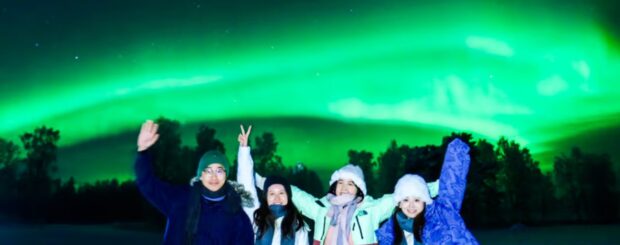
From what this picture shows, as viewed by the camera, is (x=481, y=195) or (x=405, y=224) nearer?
(x=405, y=224)

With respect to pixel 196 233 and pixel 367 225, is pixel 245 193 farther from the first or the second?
pixel 367 225

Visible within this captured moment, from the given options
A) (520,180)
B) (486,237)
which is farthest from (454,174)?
(520,180)

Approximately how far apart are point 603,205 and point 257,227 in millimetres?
84280

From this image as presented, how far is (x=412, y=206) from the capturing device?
18.0ft

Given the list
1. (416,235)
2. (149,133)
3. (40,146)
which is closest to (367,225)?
(416,235)

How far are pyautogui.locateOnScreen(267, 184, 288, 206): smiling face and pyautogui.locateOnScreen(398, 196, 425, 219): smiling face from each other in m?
1.35

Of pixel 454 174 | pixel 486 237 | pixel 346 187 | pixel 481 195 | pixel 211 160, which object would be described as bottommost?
pixel 486 237

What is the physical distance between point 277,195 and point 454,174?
6.49ft

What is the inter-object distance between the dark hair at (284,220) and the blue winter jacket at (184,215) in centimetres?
104

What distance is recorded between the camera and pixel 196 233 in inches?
182

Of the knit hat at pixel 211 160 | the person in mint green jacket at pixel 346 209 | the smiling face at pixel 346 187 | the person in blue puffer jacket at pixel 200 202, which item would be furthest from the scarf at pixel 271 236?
the knit hat at pixel 211 160

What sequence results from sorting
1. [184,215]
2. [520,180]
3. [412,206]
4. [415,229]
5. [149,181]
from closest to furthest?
1. [184,215]
2. [149,181]
3. [415,229]
4. [412,206]
5. [520,180]

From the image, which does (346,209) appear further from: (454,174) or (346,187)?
(454,174)

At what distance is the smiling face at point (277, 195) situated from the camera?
598 centimetres
